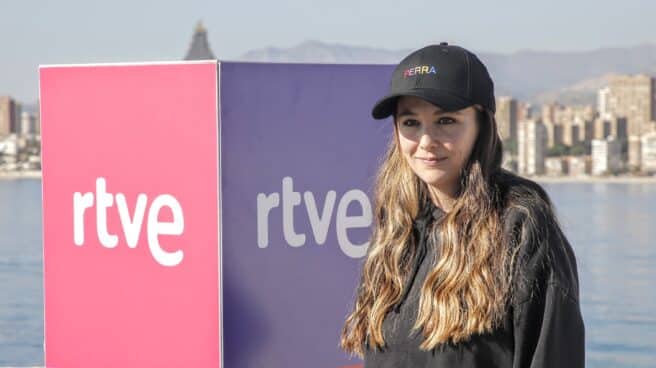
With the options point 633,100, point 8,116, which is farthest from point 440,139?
point 633,100

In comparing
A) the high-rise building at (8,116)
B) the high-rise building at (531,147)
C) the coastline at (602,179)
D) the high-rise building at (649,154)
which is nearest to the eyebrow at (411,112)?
the coastline at (602,179)

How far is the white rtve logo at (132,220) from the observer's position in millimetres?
2635

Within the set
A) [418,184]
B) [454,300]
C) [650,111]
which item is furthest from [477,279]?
[650,111]

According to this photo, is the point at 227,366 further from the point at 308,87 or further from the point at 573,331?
the point at 573,331

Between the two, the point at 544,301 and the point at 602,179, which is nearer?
the point at 544,301

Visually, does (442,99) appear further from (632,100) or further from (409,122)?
(632,100)

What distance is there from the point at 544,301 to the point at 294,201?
52.3 inches

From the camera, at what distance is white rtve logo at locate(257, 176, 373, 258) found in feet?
8.63

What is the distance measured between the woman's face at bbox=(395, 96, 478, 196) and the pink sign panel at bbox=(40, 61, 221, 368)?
43.9 inches

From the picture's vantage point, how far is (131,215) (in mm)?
2695

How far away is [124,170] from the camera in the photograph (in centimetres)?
272

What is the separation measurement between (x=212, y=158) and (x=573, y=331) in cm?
133

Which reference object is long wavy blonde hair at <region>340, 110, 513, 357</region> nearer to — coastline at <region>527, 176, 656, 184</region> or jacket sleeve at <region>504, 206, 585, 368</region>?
jacket sleeve at <region>504, 206, 585, 368</region>

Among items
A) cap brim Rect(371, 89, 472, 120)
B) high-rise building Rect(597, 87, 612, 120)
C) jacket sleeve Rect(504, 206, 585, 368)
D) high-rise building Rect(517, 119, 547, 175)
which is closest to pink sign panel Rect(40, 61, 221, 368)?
cap brim Rect(371, 89, 472, 120)
